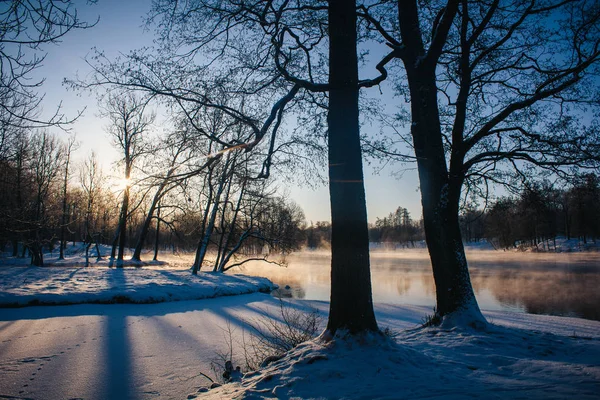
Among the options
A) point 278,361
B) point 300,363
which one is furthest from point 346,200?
point 278,361

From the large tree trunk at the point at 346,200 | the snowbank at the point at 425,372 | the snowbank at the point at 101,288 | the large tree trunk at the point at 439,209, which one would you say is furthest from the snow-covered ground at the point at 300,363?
the snowbank at the point at 101,288

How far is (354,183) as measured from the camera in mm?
3727

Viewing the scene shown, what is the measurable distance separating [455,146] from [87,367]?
23.0 ft

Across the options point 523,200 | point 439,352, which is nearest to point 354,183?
point 439,352

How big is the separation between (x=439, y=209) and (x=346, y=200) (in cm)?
246

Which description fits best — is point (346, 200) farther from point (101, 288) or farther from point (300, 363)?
point (101, 288)

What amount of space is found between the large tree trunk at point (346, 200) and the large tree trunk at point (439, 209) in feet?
6.48

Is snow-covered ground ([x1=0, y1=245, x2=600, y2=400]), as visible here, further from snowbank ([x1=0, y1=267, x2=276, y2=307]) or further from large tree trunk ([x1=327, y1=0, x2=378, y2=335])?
large tree trunk ([x1=327, y1=0, x2=378, y2=335])

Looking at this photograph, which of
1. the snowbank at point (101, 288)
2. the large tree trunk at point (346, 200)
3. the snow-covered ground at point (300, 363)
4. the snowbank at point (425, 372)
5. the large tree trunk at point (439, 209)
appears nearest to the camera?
the snowbank at point (425, 372)

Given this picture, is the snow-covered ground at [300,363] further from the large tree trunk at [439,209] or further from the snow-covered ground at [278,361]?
the large tree trunk at [439,209]

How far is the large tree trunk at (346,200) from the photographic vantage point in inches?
141

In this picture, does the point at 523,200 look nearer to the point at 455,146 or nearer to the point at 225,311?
the point at 455,146

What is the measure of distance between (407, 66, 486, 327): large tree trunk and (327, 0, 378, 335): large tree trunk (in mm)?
1976

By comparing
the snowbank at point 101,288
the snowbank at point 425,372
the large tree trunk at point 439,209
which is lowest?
the snowbank at point 101,288
